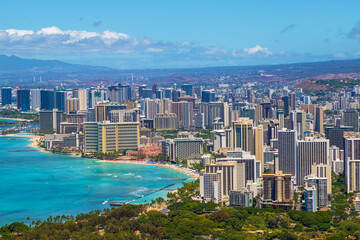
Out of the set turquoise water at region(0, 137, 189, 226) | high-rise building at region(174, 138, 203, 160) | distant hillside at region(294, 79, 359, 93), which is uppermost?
distant hillside at region(294, 79, 359, 93)

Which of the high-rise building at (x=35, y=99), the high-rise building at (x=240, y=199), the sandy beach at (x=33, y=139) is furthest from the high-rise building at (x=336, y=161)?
the high-rise building at (x=35, y=99)

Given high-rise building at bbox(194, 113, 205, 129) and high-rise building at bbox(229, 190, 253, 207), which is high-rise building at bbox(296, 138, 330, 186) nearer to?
high-rise building at bbox(229, 190, 253, 207)

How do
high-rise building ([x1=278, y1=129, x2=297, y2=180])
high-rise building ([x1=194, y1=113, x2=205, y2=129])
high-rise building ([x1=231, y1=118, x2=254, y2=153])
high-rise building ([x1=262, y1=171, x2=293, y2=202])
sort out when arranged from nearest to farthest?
high-rise building ([x1=262, y1=171, x2=293, y2=202])
high-rise building ([x1=278, y1=129, x2=297, y2=180])
high-rise building ([x1=231, y1=118, x2=254, y2=153])
high-rise building ([x1=194, y1=113, x2=205, y2=129])

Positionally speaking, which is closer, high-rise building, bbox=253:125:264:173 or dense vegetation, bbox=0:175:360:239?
dense vegetation, bbox=0:175:360:239

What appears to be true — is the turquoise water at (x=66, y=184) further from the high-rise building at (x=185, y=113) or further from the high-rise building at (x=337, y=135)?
the high-rise building at (x=185, y=113)

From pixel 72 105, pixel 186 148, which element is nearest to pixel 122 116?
pixel 186 148

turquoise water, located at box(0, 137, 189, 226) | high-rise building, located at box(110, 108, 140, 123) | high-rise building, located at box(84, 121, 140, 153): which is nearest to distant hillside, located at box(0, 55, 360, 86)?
high-rise building, located at box(110, 108, 140, 123)

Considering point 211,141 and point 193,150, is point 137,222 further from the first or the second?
point 211,141
